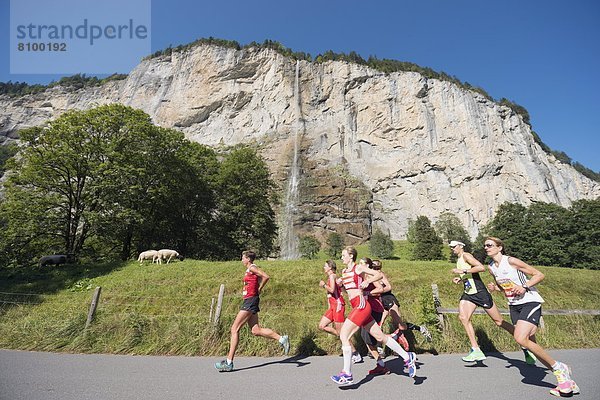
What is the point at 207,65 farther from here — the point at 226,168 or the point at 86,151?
the point at 86,151

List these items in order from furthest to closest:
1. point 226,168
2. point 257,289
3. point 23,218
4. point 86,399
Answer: point 226,168 → point 23,218 → point 257,289 → point 86,399

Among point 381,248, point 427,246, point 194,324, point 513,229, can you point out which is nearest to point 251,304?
point 194,324

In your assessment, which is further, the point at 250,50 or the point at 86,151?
the point at 250,50

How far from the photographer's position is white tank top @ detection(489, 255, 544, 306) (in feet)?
15.6

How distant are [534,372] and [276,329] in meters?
4.95

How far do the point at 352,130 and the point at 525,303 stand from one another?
9585 centimetres

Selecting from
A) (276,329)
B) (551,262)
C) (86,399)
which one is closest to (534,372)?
(276,329)

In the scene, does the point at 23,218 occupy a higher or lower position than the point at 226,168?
lower

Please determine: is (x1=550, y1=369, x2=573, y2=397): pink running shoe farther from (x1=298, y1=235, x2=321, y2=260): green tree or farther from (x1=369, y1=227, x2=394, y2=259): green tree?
(x1=298, y1=235, x2=321, y2=260): green tree

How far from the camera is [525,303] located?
4758mm

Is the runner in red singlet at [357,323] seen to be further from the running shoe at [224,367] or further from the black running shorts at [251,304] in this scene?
the running shoe at [224,367]

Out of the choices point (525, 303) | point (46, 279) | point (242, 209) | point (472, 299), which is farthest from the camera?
point (242, 209)

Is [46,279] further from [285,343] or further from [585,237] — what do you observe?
[585,237]

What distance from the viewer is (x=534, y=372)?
18.0 feet
